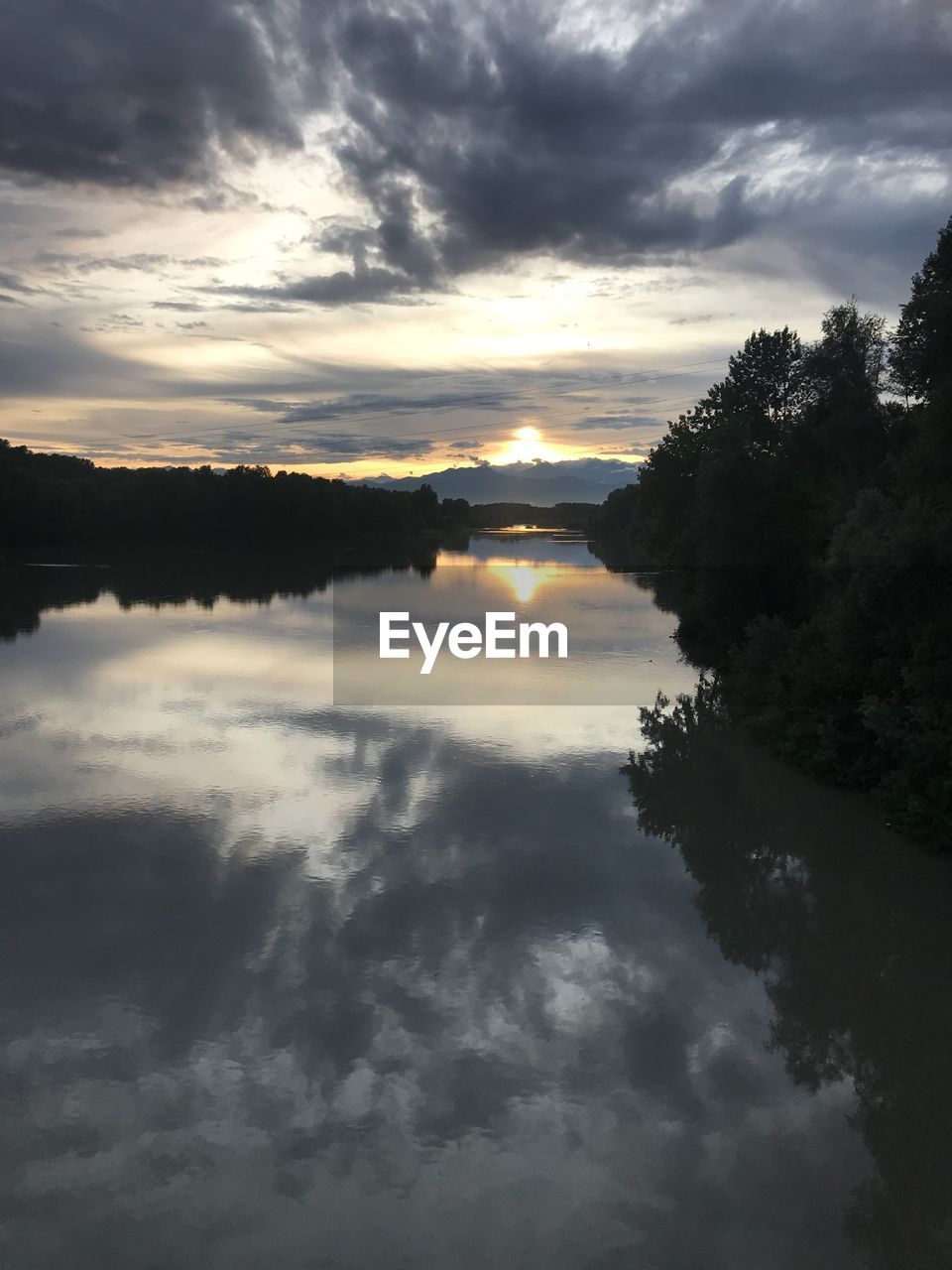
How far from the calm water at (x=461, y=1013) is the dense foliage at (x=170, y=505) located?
91.8 m

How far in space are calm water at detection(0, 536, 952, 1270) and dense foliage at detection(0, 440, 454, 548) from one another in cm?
9184

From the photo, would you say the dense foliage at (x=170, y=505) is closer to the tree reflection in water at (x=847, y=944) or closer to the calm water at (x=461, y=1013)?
the calm water at (x=461, y=1013)

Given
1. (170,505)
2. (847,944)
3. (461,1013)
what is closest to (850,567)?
(847,944)

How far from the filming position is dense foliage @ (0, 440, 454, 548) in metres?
104

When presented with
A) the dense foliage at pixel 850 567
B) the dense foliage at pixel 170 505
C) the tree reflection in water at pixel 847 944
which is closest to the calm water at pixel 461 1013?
the tree reflection in water at pixel 847 944

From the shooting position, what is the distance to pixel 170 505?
422 ft

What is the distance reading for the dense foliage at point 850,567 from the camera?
55.6 ft

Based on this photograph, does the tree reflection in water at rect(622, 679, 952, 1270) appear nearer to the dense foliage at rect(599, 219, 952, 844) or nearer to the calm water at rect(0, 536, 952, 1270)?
the calm water at rect(0, 536, 952, 1270)

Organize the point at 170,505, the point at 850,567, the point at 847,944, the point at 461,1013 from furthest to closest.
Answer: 1. the point at 170,505
2. the point at 850,567
3. the point at 847,944
4. the point at 461,1013

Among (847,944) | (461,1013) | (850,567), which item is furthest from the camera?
(850,567)

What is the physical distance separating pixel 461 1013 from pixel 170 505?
12732cm

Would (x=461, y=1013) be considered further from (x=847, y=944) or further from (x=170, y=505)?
(x=170, y=505)

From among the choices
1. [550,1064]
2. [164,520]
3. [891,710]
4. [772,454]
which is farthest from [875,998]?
[164,520]

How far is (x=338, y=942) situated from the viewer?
39.8 ft
